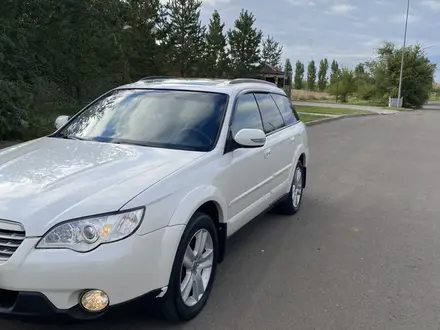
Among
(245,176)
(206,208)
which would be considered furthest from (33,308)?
(245,176)

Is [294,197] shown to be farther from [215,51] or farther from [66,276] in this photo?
[215,51]

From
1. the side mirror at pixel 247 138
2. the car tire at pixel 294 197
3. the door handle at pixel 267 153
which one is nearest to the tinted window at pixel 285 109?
the car tire at pixel 294 197

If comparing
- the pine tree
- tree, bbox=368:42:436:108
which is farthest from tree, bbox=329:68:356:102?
the pine tree

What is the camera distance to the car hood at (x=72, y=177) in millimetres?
2730

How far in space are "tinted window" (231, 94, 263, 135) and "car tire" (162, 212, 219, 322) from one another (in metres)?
1.04

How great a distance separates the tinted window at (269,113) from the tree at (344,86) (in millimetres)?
58010

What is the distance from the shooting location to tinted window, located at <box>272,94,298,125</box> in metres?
5.93

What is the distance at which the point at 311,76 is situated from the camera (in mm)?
81000

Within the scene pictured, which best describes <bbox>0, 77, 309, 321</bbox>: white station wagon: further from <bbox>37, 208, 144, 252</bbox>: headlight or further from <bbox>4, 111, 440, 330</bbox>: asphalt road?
<bbox>4, 111, 440, 330</bbox>: asphalt road

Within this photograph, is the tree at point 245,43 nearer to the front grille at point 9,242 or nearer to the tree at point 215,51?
the tree at point 215,51

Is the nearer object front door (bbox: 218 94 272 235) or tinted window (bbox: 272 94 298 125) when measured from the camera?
front door (bbox: 218 94 272 235)

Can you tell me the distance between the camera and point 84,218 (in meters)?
2.73

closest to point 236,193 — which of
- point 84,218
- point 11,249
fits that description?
point 84,218

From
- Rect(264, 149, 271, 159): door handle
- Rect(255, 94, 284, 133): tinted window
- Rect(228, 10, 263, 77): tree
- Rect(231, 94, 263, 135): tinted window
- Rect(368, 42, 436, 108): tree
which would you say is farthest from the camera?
Rect(368, 42, 436, 108): tree
